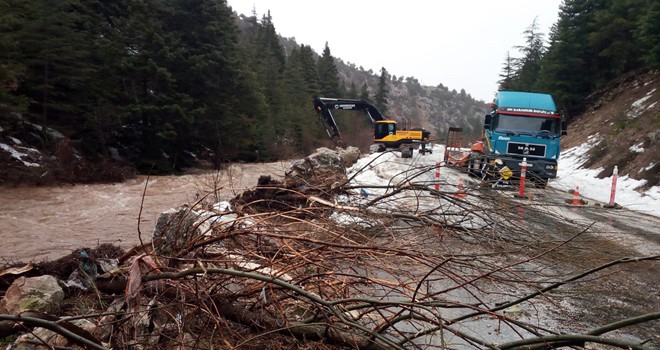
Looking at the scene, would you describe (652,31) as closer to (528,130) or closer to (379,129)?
(528,130)

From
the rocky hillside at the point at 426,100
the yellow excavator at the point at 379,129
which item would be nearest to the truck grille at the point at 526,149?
the yellow excavator at the point at 379,129

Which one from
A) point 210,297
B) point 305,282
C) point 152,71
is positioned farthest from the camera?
point 152,71

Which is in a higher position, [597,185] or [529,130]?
[529,130]

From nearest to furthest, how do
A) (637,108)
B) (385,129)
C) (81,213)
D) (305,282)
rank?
(305,282) → (81,213) → (637,108) → (385,129)

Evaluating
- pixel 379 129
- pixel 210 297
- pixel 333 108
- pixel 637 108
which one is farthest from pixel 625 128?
pixel 210 297

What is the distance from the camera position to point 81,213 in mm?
10688

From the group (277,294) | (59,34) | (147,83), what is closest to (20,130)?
(59,34)

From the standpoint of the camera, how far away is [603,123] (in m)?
22.4

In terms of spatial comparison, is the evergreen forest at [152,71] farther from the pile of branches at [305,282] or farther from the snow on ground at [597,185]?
the pile of branches at [305,282]

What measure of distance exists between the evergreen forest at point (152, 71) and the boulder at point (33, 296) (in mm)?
12962

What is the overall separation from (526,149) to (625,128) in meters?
10.3

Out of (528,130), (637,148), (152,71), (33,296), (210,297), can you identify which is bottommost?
(33,296)

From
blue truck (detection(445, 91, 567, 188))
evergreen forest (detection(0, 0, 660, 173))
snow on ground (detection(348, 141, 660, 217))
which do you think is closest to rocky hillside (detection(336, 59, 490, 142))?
evergreen forest (detection(0, 0, 660, 173))

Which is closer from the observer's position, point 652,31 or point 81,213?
point 81,213
